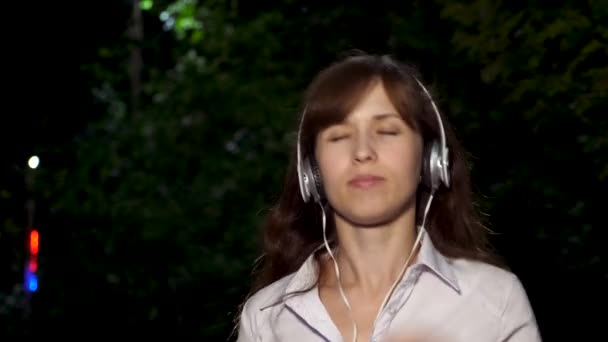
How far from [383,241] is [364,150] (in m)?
0.26

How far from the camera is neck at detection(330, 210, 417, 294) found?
3.23 m

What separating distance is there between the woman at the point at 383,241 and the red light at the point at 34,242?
5.08 m

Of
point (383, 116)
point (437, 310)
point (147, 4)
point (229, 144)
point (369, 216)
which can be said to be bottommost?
point (437, 310)

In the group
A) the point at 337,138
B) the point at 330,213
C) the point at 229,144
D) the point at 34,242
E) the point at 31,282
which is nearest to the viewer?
the point at 337,138

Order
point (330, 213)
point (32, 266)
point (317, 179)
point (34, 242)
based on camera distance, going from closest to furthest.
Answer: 1. point (317, 179)
2. point (330, 213)
3. point (34, 242)
4. point (32, 266)

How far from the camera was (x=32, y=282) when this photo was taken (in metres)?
9.89

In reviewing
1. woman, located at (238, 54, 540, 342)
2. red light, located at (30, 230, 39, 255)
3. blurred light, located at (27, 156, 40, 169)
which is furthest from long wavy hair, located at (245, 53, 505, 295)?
red light, located at (30, 230, 39, 255)

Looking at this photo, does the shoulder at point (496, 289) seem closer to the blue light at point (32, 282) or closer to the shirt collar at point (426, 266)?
the shirt collar at point (426, 266)

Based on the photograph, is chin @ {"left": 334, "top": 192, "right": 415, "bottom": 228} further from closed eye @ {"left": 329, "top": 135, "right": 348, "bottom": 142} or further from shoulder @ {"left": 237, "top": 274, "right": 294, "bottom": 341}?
shoulder @ {"left": 237, "top": 274, "right": 294, "bottom": 341}

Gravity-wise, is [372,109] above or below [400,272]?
above

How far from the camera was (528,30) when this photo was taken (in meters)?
5.56

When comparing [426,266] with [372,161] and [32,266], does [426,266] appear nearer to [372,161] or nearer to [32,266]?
[372,161]

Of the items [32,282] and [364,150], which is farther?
[32,282]

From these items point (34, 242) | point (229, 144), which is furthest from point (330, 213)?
point (229, 144)
